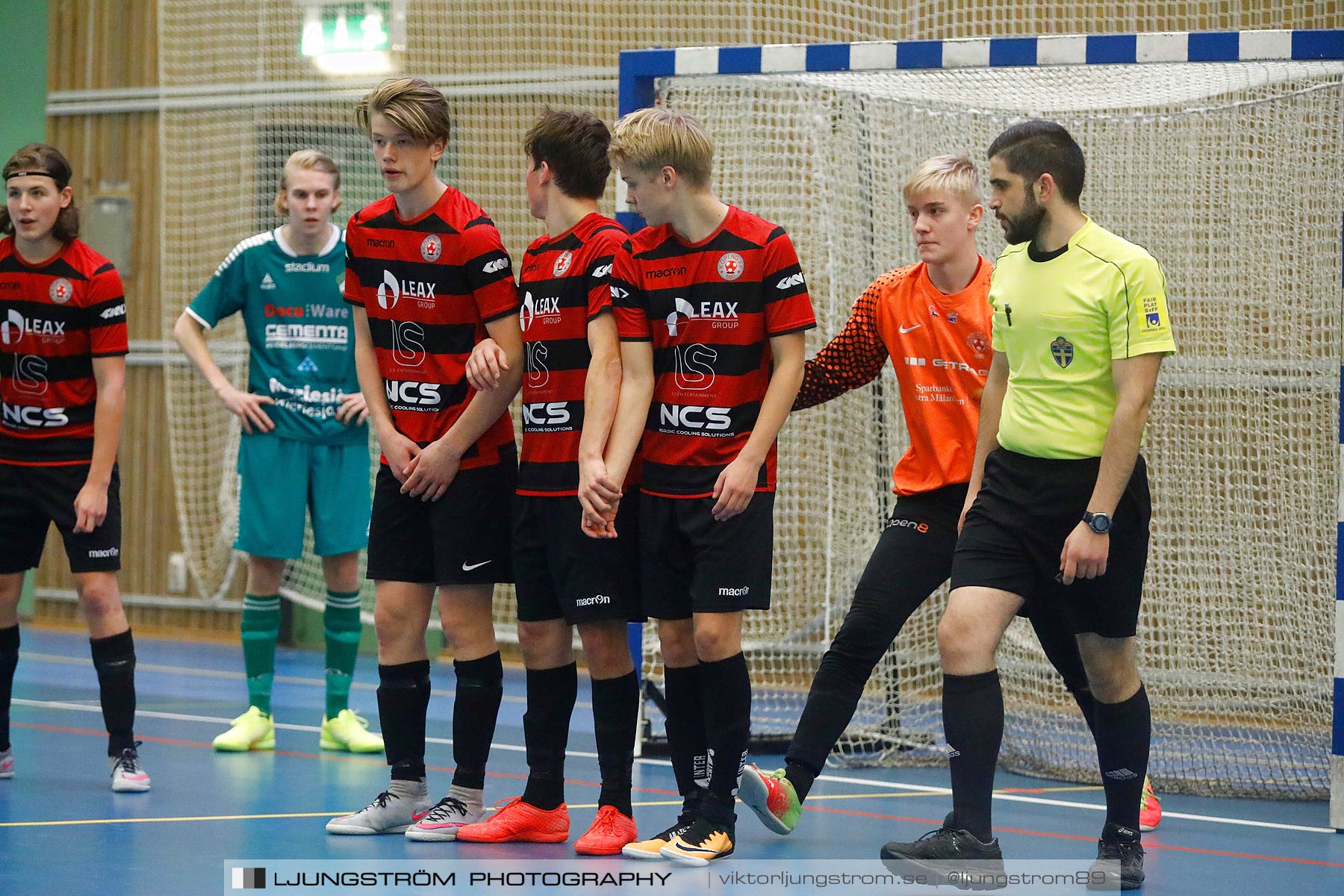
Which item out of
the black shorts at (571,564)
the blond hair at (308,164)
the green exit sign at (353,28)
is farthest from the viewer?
the green exit sign at (353,28)

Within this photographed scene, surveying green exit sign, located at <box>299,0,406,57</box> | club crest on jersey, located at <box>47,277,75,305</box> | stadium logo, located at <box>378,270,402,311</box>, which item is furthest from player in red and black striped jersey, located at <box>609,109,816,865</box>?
green exit sign, located at <box>299,0,406,57</box>

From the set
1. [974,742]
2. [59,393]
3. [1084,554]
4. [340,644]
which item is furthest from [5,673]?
[1084,554]

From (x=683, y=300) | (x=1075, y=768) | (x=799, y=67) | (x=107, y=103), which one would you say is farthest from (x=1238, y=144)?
(x=107, y=103)

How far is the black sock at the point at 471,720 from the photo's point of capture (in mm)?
3881

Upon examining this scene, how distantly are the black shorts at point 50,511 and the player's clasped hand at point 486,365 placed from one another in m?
1.44

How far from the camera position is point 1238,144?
5605 millimetres

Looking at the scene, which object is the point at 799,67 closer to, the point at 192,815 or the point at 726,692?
the point at 726,692

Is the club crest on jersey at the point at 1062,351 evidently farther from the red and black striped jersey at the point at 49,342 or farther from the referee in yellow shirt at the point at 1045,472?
the red and black striped jersey at the point at 49,342

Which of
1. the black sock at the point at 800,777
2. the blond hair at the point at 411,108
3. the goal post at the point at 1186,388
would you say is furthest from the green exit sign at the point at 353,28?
the black sock at the point at 800,777

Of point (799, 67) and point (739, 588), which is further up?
point (799, 67)

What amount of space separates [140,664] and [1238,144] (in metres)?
5.74

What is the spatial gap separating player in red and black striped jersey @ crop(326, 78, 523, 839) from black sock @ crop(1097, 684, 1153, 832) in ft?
4.96

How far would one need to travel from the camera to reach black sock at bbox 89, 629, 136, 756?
14.8ft

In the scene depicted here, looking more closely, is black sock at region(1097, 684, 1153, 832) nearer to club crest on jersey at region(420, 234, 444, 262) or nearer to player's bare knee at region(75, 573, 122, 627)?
club crest on jersey at region(420, 234, 444, 262)
